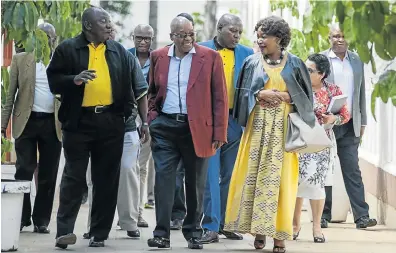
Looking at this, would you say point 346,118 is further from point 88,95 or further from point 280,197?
point 88,95

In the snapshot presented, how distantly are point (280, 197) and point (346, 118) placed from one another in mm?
1670

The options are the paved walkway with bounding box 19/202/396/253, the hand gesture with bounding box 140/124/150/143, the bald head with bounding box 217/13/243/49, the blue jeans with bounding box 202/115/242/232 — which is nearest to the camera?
the paved walkway with bounding box 19/202/396/253

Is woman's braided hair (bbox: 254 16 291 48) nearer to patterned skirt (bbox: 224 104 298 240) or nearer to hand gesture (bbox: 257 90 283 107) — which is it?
hand gesture (bbox: 257 90 283 107)

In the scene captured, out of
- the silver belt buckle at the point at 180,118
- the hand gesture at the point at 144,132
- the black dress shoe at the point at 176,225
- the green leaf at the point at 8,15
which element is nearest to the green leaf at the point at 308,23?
the silver belt buckle at the point at 180,118

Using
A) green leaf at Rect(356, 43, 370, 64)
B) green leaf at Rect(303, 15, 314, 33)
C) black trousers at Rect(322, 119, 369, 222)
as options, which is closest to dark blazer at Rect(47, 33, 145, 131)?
green leaf at Rect(303, 15, 314, 33)

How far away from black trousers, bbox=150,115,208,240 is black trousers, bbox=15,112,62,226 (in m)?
1.59

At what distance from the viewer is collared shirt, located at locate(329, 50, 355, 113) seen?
44.8ft

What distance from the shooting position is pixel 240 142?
11.7 metres

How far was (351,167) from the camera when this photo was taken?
1371 cm

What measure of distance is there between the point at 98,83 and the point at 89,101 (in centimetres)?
17

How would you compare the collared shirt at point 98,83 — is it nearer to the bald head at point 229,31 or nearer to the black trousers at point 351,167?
the bald head at point 229,31

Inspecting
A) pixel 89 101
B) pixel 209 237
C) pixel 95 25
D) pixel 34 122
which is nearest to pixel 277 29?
pixel 95 25

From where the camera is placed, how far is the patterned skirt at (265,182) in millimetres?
10992

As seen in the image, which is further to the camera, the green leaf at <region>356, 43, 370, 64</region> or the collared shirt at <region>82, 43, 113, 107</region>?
the collared shirt at <region>82, 43, 113, 107</region>
